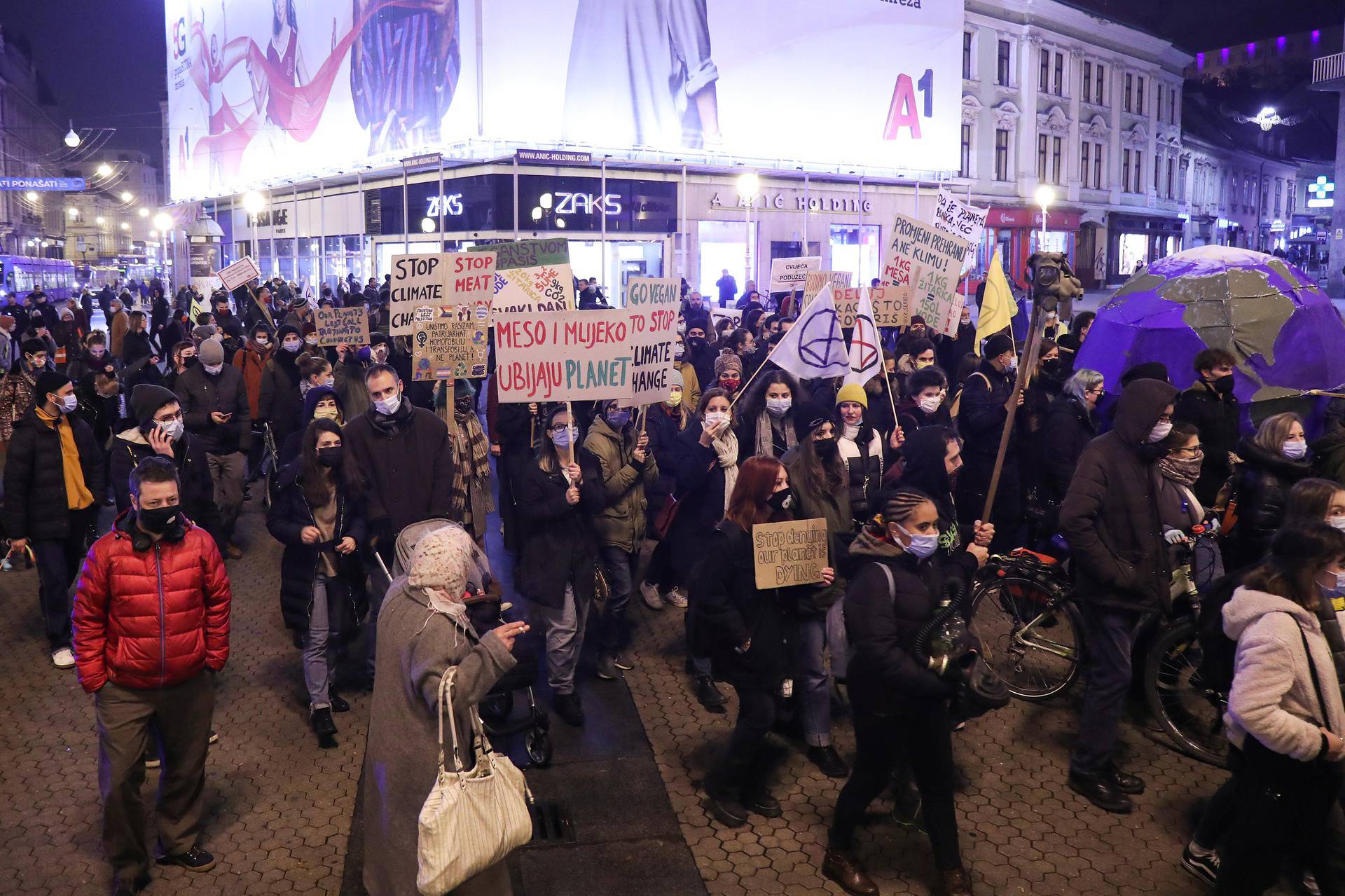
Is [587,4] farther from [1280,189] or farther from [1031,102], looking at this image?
[1280,189]

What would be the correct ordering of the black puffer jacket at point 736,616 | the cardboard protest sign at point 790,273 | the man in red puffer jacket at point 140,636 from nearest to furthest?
the man in red puffer jacket at point 140,636 < the black puffer jacket at point 736,616 < the cardboard protest sign at point 790,273

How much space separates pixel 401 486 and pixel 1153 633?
14.7ft

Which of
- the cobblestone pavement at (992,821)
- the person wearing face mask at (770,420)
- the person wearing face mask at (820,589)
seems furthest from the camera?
the person wearing face mask at (770,420)

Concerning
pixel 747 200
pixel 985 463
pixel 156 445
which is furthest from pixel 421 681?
pixel 747 200

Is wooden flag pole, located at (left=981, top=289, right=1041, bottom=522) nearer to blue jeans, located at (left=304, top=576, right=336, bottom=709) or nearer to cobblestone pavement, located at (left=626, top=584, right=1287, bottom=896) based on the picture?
cobblestone pavement, located at (left=626, top=584, right=1287, bottom=896)

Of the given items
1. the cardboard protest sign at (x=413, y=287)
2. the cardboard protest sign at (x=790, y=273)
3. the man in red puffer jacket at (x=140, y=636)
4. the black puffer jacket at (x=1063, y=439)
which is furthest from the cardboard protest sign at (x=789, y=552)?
the cardboard protest sign at (x=790, y=273)

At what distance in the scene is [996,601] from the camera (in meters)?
7.27

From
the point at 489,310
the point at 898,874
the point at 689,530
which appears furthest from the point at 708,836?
the point at 489,310

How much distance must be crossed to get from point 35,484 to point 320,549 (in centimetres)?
258

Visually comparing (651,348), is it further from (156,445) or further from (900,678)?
(900,678)

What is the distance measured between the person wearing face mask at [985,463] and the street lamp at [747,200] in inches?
927

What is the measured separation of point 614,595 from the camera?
7438 millimetres

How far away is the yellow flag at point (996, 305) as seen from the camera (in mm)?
11180

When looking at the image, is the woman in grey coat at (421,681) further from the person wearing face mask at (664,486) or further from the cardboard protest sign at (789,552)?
the person wearing face mask at (664,486)
